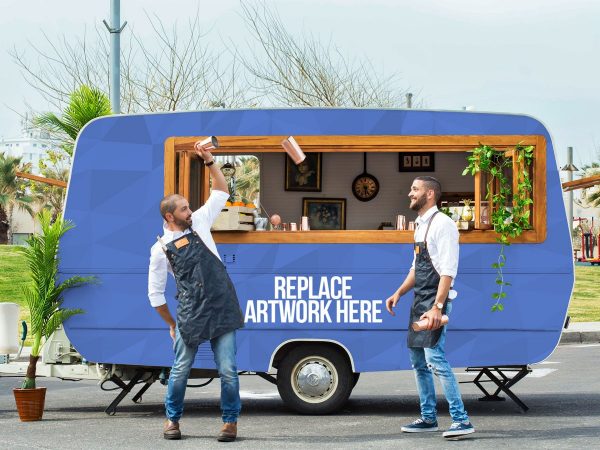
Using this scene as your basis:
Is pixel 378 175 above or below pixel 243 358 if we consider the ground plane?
above

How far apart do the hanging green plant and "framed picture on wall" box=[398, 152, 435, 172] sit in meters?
0.99

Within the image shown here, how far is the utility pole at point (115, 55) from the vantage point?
17344mm

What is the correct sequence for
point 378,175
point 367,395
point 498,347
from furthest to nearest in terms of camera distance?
point 367,395, point 378,175, point 498,347

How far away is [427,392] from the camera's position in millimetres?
8766

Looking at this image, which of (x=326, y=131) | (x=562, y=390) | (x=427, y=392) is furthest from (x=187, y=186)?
(x=562, y=390)

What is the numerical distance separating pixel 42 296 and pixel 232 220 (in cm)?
176

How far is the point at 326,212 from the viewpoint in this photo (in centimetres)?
1128

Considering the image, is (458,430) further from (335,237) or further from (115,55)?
(115,55)

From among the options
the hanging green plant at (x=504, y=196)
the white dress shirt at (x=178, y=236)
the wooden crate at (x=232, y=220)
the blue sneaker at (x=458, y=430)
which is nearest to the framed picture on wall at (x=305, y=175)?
the wooden crate at (x=232, y=220)

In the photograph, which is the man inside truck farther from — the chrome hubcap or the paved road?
the chrome hubcap

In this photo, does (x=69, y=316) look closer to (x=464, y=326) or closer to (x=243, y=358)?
(x=243, y=358)

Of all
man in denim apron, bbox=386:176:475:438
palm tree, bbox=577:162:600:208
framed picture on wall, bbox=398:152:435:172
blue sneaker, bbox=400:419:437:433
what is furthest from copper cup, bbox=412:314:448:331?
palm tree, bbox=577:162:600:208

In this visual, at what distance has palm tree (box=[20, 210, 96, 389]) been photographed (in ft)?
33.0

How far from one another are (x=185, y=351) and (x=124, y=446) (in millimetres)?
805
